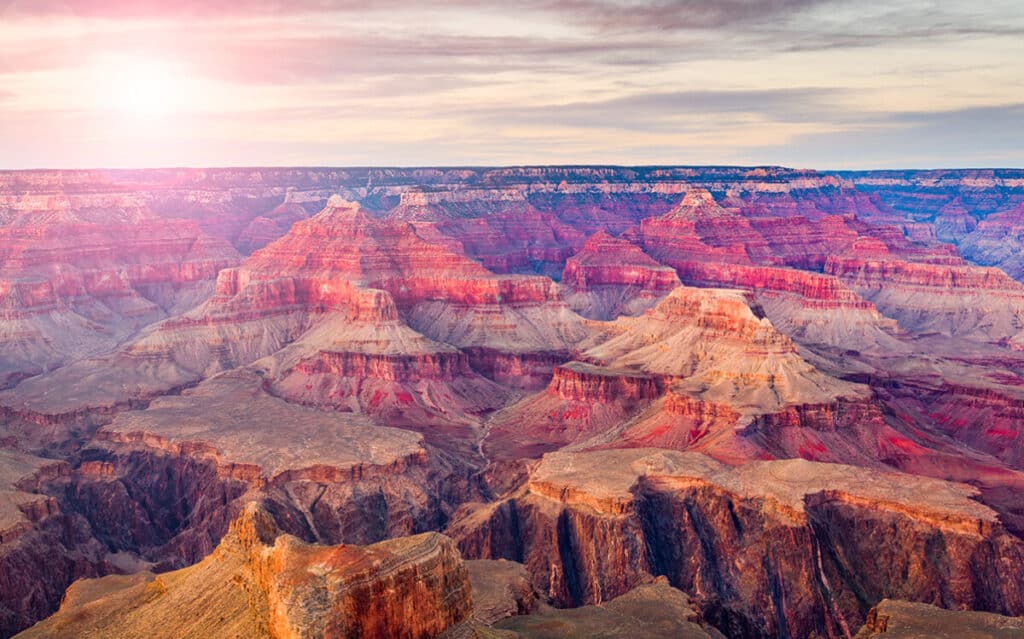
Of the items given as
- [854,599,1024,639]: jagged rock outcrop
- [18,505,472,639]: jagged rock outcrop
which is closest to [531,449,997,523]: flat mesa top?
[854,599,1024,639]: jagged rock outcrop

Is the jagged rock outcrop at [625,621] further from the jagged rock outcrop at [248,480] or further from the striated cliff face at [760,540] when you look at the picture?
the jagged rock outcrop at [248,480]

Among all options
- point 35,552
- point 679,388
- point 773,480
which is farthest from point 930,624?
point 35,552

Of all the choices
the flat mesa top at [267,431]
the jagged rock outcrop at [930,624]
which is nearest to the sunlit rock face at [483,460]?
the jagged rock outcrop at [930,624]

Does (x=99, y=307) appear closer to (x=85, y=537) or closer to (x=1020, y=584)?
(x=85, y=537)

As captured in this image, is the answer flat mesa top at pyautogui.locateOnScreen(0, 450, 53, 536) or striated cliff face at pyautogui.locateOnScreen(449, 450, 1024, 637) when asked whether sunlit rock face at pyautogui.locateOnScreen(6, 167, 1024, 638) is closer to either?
striated cliff face at pyautogui.locateOnScreen(449, 450, 1024, 637)

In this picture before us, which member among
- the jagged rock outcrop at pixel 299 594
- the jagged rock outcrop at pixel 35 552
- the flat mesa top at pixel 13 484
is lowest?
the jagged rock outcrop at pixel 35 552

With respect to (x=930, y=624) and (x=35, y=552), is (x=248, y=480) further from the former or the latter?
(x=930, y=624)
